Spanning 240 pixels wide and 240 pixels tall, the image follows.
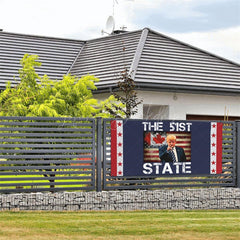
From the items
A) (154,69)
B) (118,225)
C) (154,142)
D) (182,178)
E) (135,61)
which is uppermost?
(135,61)

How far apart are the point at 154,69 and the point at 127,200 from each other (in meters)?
10.9

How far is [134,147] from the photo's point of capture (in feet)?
42.0

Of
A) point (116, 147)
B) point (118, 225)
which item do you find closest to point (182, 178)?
point (116, 147)

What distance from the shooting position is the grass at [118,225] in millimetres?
9102

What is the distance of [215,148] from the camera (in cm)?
1357

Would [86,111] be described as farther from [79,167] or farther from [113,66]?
[113,66]

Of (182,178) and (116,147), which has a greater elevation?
(116,147)

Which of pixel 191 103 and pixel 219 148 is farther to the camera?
pixel 191 103

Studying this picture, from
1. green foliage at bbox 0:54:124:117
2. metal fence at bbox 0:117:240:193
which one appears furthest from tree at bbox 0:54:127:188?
metal fence at bbox 0:117:240:193

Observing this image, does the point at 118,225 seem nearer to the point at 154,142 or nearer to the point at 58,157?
the point at 58,157

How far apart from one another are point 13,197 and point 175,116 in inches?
458

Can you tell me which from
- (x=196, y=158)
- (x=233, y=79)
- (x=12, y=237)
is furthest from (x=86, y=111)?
(x=233, y=79)

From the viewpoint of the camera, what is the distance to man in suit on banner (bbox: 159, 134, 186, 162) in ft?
42.7

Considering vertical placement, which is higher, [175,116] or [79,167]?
[175,116]
